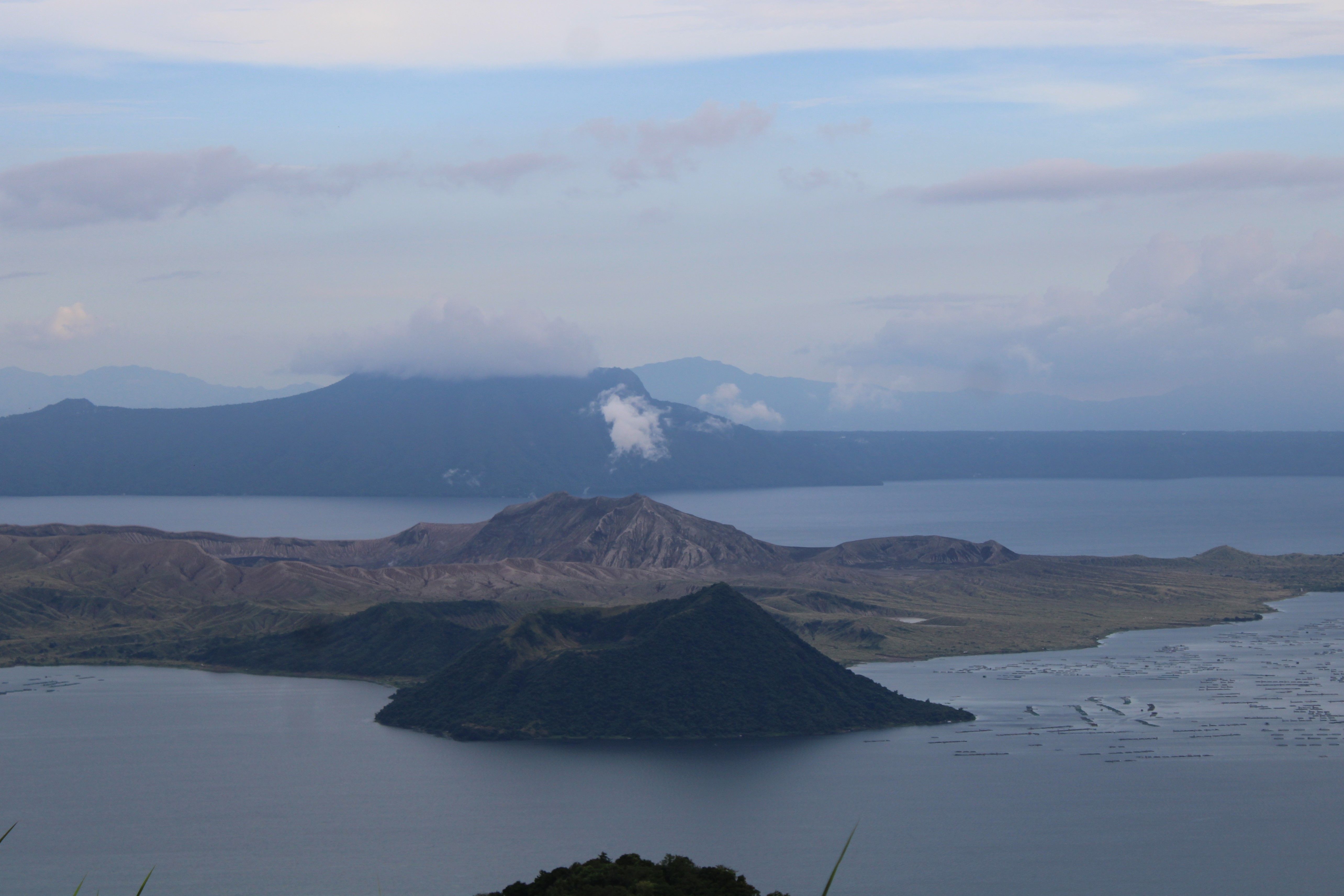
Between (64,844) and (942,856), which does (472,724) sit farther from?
(942,856)

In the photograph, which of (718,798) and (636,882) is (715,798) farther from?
(636,882)

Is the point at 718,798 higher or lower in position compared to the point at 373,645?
lower

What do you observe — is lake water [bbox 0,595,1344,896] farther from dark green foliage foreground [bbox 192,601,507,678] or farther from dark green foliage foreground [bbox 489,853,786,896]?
dark green foliage foreground [bbox 489,853,786,896]

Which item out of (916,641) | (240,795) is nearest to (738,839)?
(240,795)

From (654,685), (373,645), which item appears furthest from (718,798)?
(373,645)

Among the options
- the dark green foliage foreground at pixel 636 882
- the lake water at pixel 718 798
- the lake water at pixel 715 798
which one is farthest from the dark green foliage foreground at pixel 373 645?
the dark green foliage foreground at pixel 636 882

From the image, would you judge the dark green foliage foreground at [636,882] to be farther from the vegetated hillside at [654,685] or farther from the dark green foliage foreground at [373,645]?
the dark green foliage foreground at [373,645]
